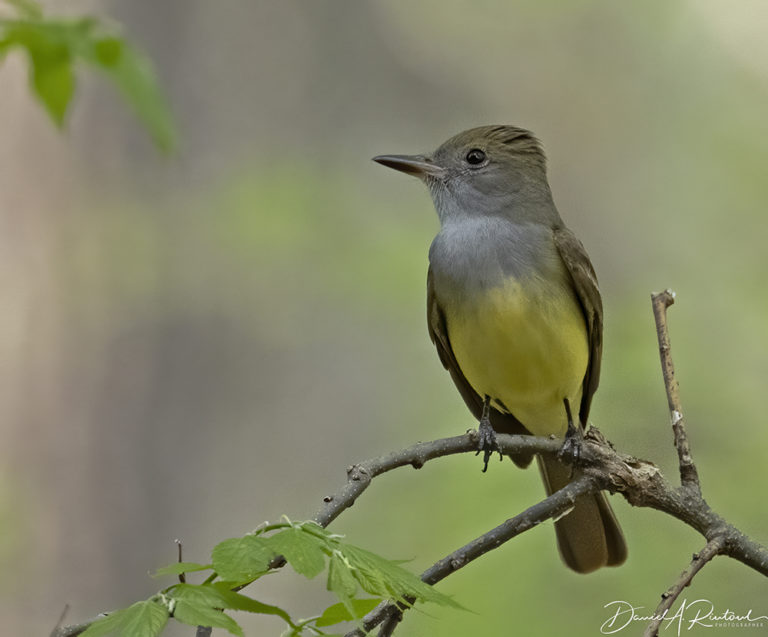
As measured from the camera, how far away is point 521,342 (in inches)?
167

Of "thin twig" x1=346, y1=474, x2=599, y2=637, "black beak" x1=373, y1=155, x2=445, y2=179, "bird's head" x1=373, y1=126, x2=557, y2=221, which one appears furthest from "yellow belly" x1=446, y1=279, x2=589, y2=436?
"thin twig" x1=346, y1=474, x2=599, y2=637

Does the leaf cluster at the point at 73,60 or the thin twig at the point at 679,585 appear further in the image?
the thin twig at the point at 679,585

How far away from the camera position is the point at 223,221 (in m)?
8.10

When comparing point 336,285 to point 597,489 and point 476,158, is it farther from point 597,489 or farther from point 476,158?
point 597,489

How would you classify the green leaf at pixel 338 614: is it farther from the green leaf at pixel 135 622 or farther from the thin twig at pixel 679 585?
the thin twig at pixel 679 585

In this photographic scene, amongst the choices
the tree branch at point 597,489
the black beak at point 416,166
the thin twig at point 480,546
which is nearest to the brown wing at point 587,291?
the black beak at point 416,166

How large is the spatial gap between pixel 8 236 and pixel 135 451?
177cm

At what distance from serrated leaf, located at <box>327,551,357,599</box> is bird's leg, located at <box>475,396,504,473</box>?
3.42ft

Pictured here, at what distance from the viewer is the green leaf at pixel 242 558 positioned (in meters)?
1.83

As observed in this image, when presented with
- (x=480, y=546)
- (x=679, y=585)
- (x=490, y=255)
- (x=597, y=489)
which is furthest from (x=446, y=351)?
(x=679, y=585)

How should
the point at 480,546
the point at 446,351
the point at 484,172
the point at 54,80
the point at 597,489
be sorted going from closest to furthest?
the point at 54,80, the point at 480,546, the point at 597,489, the point at 446,351, the point at 484,172

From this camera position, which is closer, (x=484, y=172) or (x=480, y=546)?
(x=480, y=546)

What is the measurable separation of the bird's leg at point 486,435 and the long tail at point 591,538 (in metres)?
0.37

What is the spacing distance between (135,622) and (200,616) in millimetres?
111
